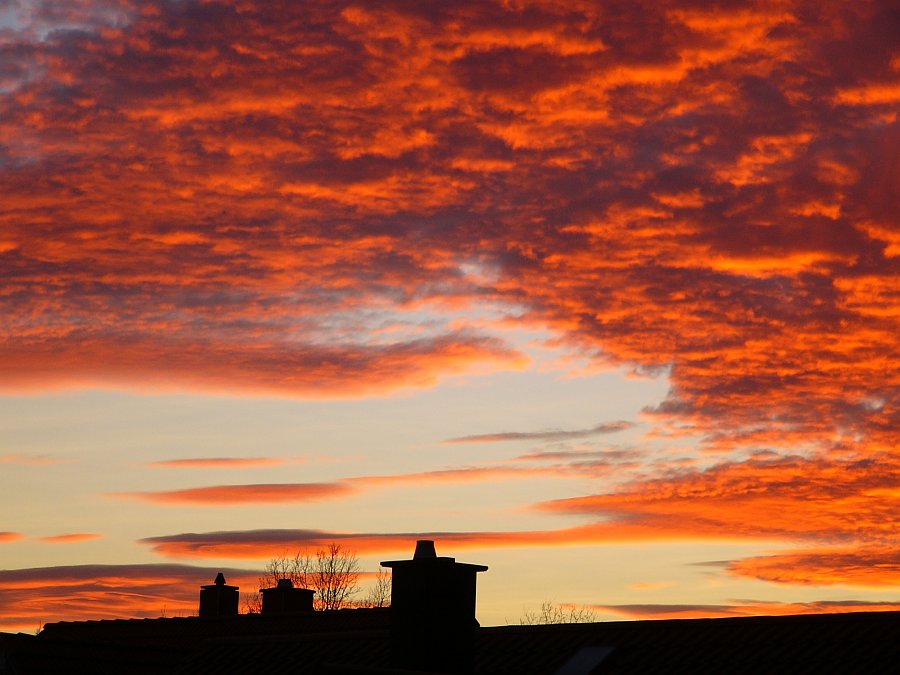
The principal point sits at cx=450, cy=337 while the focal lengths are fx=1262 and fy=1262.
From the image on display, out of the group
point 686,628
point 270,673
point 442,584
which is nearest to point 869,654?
point 686,628

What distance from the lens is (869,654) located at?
1922 centimetres

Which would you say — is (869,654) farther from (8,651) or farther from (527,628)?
(8,651)

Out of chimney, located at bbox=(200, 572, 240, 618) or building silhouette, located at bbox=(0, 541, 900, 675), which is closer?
building silhouette, located at bbox=(0, 541, 900, 675)

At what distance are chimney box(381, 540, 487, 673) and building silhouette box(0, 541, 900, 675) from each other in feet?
0.06

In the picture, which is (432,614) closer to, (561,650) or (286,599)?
(561,650)

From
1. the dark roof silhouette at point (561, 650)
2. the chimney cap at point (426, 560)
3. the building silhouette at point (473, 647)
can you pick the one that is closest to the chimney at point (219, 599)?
the dark roof silhouette at point (561, 650)

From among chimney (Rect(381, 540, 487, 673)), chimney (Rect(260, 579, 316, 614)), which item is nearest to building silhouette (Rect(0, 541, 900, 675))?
chimney (Rect(381, 540, 487, 673))

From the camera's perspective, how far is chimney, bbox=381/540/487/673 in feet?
73.3

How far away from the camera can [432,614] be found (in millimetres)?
22500

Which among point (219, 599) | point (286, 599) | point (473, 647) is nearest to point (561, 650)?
point (473, 647)

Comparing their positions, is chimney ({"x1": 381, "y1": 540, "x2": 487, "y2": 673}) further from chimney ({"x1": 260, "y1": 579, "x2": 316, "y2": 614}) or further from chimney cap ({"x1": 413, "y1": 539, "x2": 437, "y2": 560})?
chimney ({"x1": 260, "y1": 579, "x2": 316, "y2": 614})

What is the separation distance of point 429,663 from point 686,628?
4.63 metres

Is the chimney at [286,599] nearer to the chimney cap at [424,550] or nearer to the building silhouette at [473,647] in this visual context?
the building silhouette at [473,647]

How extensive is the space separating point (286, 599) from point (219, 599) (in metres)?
3.73
